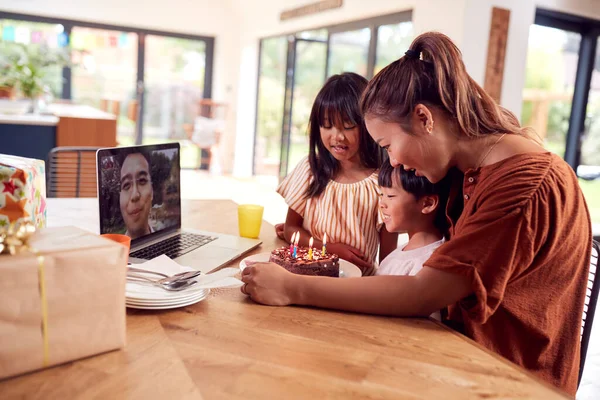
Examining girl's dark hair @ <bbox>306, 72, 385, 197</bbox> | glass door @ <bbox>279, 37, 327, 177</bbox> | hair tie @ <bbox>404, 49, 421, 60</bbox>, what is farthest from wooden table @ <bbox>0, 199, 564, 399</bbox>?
glass door @ <bbox>279, 37, 327, 177</bbox>

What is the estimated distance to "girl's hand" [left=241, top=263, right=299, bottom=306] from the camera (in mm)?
1053

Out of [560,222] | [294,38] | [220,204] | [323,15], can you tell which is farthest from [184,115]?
[560,222]

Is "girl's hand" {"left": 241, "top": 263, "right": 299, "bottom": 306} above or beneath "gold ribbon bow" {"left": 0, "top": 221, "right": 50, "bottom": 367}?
beneath

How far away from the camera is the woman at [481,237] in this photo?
96 centimetres

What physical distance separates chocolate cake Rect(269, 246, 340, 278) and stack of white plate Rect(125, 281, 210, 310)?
0.22 m

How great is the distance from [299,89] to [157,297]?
6.35 meters

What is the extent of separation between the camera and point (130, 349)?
834mm

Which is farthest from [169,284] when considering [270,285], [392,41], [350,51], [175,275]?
[350,51]

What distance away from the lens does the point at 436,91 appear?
1.06 meters

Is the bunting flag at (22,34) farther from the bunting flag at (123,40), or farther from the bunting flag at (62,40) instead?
the bunting flag at (123,40)

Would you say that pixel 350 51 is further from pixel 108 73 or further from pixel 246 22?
pixel 108 73

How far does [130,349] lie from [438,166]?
68 centimetres

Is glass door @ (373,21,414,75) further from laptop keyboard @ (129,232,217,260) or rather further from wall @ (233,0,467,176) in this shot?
laptop keyboard @ (129,232,217,260)

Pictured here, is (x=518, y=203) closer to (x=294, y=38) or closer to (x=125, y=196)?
(x=125, y=196)
